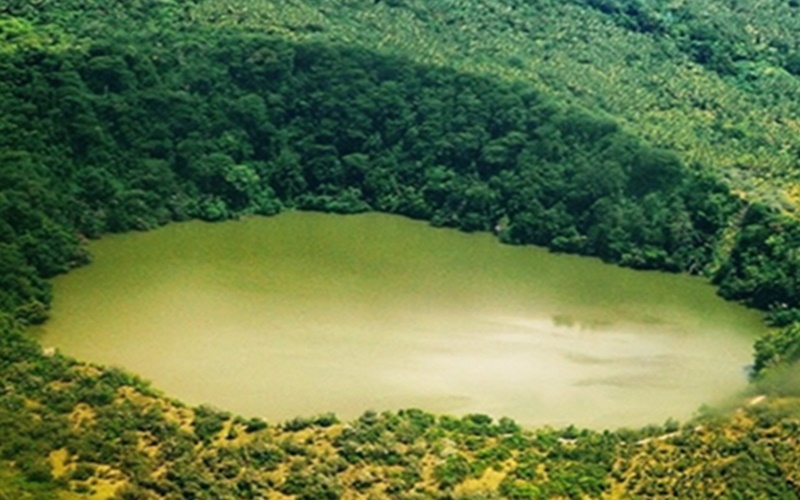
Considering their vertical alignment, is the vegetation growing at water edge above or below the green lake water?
below

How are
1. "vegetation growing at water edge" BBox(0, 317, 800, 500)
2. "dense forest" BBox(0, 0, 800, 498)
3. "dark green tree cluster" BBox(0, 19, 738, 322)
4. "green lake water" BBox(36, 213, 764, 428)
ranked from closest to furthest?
"vegetation growing at water edge" BBox(0, 317, 800, 500) → "green lake water" BBox(36, 213, 764, 428) → "dense forest" BBox(0, 0, 800, 498) → "dark green tree cluster" BBox(0, 19, 738, 322)

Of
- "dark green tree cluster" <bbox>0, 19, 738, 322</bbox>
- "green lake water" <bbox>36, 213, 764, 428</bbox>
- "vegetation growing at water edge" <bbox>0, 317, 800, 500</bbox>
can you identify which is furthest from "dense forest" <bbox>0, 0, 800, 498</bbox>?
"vegetation growing at water edge" <bbox>0, 317, 800, 500</bbox>

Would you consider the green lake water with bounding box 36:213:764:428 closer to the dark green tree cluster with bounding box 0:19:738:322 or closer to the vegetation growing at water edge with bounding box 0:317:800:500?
the dark green tree cluster with bounding box 0:19:738:322

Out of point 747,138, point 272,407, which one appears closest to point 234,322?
point 272,407

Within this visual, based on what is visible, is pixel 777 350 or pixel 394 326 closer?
pixel 777 350

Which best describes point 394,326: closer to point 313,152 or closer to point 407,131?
point 407,131

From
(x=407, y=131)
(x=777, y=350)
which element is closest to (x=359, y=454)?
(x=777, y=350)

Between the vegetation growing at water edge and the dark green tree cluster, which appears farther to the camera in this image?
the dark green tree cluster
